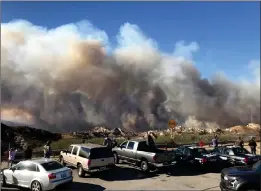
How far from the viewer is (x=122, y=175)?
→ 1833 centimetres

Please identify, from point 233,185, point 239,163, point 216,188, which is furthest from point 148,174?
point 233,185

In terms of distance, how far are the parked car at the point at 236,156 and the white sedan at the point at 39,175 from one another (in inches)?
405

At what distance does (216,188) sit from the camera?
1532 centimetres

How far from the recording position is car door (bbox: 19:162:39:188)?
1431 cm

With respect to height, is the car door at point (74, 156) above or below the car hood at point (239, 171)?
above

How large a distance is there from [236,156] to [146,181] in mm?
6621

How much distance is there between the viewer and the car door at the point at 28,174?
14.3m

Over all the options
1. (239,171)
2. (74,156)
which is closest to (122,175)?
(74,156)

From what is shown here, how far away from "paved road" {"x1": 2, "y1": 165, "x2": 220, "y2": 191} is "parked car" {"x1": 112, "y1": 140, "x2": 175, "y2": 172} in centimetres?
51

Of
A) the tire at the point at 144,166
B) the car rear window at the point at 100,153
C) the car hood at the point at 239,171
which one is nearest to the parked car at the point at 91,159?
the car rear window at the point at 100,153

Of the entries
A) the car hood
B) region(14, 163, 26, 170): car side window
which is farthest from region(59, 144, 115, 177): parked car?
the car hood

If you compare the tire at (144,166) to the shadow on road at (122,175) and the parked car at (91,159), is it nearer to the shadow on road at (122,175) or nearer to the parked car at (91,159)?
the shadow on road at (122,175)

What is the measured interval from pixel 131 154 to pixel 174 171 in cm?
267

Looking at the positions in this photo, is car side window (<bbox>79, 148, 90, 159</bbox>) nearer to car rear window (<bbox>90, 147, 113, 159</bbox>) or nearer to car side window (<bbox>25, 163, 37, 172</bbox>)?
car rear window (<bbox>90, 147, 113, 159</bbox>)
